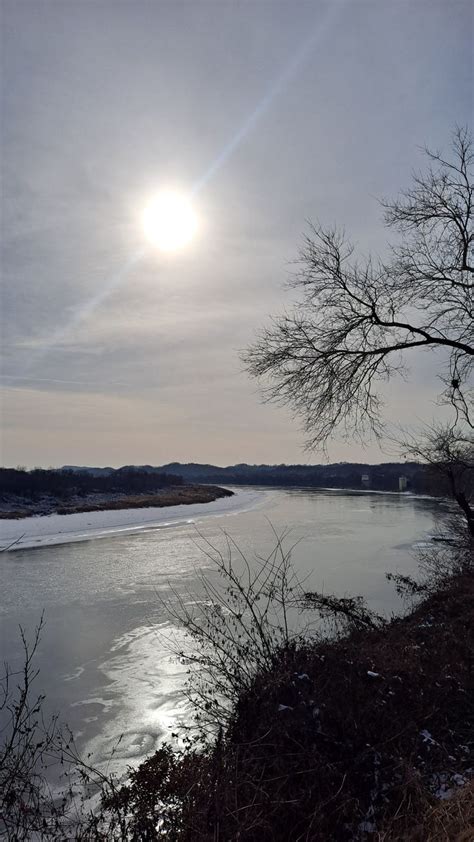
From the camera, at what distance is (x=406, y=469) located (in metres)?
100

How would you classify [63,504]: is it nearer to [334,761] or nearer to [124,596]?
[124,596]

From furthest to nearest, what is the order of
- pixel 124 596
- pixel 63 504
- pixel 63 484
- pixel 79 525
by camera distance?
pixel 63 484, pixel 63 504, pixel 79 525, pixel 124 596

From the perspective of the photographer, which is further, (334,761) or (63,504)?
(63,504)

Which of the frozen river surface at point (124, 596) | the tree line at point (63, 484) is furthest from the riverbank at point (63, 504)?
the frozen river surface at point (124, 596)

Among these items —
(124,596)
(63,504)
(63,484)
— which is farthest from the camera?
(63,484)

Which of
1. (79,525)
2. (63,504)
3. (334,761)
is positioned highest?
(334,761)

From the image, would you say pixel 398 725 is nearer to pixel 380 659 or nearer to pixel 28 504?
pixel 380 659

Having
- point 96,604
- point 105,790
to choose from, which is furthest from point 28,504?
point 105,790

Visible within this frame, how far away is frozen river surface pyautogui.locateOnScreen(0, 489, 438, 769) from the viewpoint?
6.18 meters

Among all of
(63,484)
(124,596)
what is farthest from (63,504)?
(124,596)

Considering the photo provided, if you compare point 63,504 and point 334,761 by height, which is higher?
point 334,761

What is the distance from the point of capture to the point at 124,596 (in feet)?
39.2

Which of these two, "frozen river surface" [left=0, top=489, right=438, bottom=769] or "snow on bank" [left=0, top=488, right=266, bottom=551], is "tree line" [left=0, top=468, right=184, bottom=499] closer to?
"snow on bank" [left=0, top=488, right=266, bottom=551]

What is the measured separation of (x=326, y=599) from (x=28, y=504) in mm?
37486
